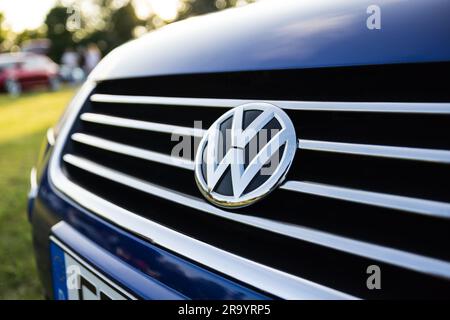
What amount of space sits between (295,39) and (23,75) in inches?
607

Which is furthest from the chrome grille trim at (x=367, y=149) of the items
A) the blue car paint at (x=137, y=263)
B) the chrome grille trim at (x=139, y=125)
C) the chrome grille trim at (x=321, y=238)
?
the blue car paint at (x=137, y=263)

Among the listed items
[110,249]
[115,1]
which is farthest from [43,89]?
[115,1]

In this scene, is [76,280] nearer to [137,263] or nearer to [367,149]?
[137,263]

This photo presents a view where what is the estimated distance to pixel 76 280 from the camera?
3.46ft

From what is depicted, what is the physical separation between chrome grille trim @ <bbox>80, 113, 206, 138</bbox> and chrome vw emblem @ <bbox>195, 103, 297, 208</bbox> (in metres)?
0.10

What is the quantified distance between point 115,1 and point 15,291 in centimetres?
4134

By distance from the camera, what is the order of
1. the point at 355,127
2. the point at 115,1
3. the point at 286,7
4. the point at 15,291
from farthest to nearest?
the point at 115,1
the point at 15,291
the point at 286,7
the point at 355,127

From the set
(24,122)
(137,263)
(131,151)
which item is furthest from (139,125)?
(24,122)

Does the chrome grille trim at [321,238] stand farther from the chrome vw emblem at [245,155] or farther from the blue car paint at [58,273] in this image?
the blue car paint at [58,273]

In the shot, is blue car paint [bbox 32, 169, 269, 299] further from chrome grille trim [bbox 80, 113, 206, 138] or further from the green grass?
the green grass

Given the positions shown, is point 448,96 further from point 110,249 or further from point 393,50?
point 110,249

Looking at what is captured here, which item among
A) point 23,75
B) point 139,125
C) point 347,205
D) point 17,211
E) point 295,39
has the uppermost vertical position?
point 23,75

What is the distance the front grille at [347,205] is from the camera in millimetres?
632

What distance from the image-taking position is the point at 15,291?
1892mm
